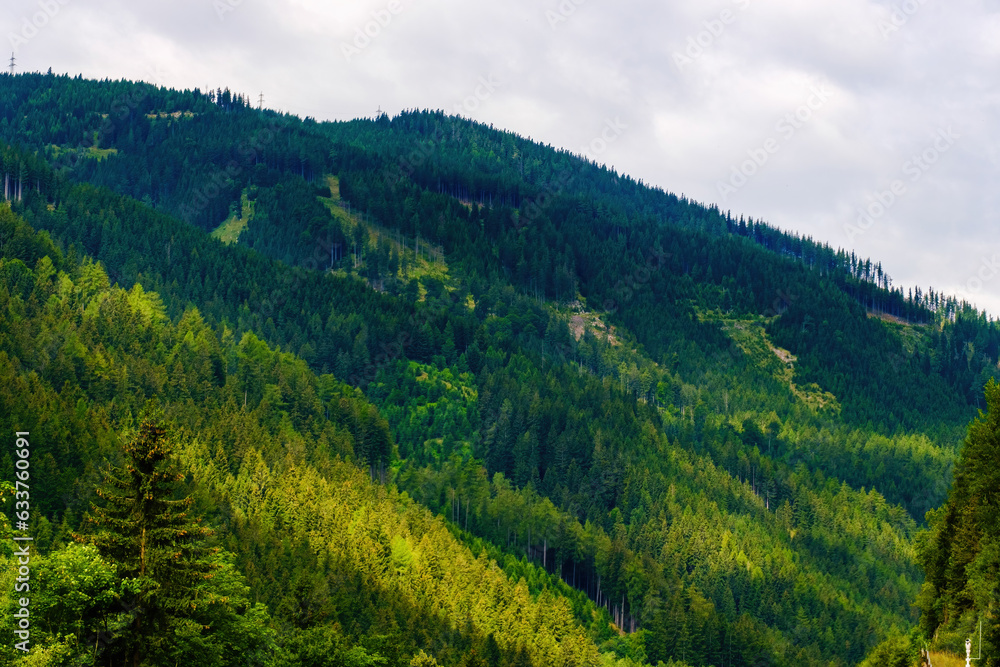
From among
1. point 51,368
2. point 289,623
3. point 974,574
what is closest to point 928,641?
point 974,574

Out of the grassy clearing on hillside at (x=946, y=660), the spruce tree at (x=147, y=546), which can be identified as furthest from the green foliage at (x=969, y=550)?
the spruce tree at (x=147, y=546)

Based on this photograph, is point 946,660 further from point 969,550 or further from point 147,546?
point 147,546

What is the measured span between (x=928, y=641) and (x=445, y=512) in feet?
390

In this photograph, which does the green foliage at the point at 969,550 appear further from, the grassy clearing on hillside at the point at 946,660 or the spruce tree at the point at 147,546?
the spruce tree at the point at 147,546

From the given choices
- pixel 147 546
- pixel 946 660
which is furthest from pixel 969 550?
pixel 147 546

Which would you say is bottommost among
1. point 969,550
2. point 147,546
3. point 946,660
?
point 946,660

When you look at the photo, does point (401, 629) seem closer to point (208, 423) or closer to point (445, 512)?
point (208, 423)

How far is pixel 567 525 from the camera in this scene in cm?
18625

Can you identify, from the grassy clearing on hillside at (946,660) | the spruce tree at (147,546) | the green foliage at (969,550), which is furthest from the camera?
the green foliage at (969,550)

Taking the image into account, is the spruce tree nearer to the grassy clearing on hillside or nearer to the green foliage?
the grassy clearing on hillside

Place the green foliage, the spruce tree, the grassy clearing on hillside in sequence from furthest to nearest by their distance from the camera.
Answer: the green foliage < the grassy clearing on hillside < the spruce tree

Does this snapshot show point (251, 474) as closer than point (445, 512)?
Yes

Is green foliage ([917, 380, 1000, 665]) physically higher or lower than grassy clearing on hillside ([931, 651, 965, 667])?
higher

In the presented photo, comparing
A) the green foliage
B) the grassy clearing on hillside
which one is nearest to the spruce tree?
the grassy clearing on hillside
